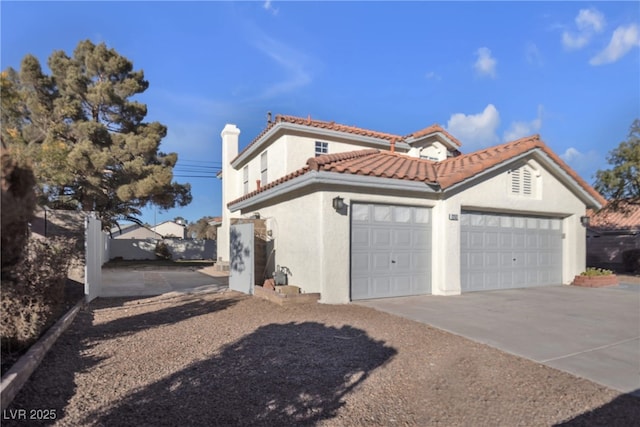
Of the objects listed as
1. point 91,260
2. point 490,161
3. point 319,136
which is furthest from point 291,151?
point 91,260

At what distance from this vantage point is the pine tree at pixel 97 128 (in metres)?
21.4

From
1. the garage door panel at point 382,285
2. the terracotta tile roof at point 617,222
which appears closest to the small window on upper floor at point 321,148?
the garage door panel at point 382,285

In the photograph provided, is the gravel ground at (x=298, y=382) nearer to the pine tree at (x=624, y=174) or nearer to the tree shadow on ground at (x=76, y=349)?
the tree shadow on ground at (x=76, y=349)

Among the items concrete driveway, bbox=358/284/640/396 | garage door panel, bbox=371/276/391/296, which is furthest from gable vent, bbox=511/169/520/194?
garage door panel, bbox=371/276/391/296

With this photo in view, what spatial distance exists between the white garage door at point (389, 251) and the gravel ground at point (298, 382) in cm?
289

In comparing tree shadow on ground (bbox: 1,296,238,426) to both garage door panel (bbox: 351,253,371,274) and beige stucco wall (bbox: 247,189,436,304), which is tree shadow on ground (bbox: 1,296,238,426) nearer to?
beige stucco wall (bbox: 247,189,436,304)

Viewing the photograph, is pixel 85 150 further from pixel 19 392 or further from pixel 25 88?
pixel 19 392

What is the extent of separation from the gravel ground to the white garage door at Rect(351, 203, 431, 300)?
2.89 m

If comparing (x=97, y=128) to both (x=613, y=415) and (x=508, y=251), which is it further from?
(x=613, y=415)

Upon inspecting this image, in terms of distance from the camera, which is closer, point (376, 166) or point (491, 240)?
point (376, 166)

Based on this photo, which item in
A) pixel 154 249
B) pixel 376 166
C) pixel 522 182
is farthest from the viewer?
pixel 154 249

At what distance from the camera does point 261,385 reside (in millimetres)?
4363

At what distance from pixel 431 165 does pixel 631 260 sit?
14695mm

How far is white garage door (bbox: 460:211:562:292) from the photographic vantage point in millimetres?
11703
